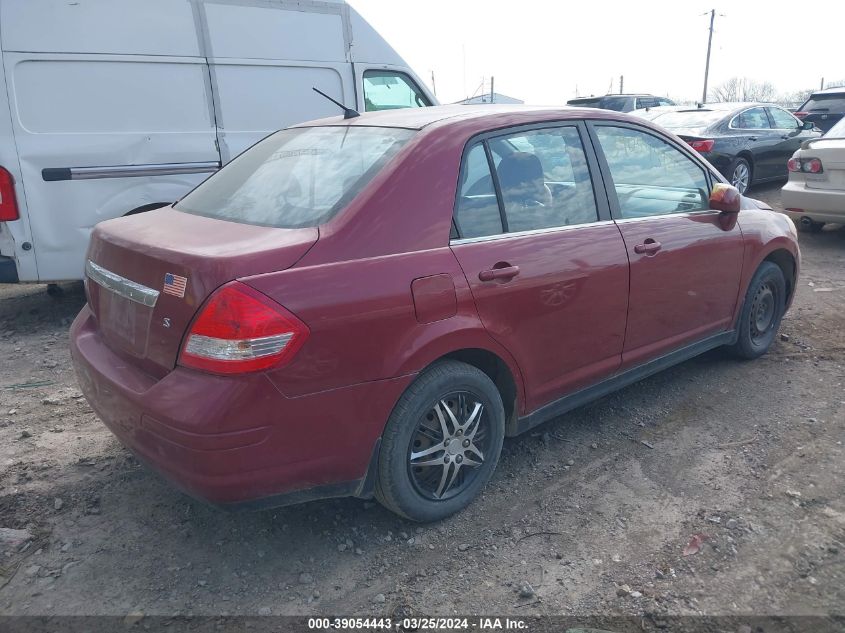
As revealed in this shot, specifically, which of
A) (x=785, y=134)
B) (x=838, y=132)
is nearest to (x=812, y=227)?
(x=838, y=132)

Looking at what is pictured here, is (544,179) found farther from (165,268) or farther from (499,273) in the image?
(165,268)

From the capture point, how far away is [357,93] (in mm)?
6867

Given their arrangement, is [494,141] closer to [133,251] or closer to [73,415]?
[133,251]

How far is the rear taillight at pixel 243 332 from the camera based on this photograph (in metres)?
2.35

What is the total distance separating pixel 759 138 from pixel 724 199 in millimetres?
7788

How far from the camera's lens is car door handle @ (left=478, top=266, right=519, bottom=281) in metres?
2.92

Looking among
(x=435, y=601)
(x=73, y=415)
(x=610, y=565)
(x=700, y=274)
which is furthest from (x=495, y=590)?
(x=73, y=415)

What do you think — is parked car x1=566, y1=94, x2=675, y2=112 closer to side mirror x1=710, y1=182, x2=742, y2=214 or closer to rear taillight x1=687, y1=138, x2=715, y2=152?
rear taillight x1=687, y1=138, x2=715, y2=152

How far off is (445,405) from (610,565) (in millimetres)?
898

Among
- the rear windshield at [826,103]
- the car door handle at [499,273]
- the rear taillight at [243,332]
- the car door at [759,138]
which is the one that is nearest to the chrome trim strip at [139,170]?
the rear taillight at [243,332]

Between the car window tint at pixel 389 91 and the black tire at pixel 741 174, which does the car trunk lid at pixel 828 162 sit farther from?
the car window tint at pixel 389 91

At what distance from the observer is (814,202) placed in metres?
7.73

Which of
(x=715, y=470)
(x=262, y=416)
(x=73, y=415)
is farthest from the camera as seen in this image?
(x=73, y=415)

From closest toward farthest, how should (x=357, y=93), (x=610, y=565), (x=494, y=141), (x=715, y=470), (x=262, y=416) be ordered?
(x=262, y=416) → (x=610, y=565) → (x=494, y=141) → (x=715, y=470) → (x=357, y=93)
